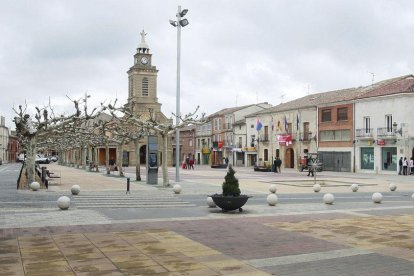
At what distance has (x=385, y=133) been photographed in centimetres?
4772

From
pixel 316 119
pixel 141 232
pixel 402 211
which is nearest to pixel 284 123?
pixel 316 119

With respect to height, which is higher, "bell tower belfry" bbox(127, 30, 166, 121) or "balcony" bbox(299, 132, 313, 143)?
"bell tower belfry" bbox(127, 30, 166, 121)

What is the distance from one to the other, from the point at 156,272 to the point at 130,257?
1227mm

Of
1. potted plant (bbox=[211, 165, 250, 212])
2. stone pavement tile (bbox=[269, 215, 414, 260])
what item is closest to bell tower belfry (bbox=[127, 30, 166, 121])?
potted plant (bbox=[211, 165, 250, 212])

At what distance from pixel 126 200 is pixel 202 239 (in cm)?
940

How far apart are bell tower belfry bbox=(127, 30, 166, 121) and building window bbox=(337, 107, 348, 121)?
3727 cm

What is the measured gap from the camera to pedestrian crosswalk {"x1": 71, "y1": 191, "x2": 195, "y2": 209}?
1802cm

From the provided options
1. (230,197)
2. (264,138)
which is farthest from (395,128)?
(230,197)

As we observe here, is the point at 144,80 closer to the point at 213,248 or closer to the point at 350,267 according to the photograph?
the point at 213,248

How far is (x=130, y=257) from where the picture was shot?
8906 mm

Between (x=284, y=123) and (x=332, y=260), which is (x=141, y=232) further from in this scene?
(x=284, y=123)

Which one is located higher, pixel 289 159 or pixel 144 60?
pixel 144 60

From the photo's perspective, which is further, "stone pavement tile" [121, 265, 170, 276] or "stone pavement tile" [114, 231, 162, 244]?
"stone pavement tile" [114, 231, 162, 244]

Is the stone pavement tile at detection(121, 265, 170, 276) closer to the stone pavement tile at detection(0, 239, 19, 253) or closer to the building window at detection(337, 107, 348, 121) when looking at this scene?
the stone pavement tile at detection(0, 239, 19, 253)
